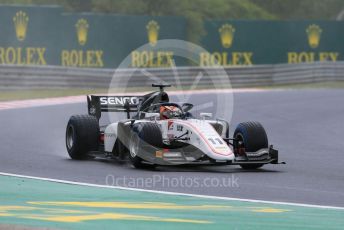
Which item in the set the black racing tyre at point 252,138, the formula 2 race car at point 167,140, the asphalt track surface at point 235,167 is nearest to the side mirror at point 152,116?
the formula 2 race car at point 167,140

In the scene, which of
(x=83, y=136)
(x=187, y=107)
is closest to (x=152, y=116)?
(x=187, y=107)

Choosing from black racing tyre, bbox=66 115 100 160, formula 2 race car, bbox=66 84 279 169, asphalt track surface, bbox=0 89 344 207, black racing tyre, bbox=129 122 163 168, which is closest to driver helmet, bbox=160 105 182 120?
formula 2 race car, bbox=66 84 279 169

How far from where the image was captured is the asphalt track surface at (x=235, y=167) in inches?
461

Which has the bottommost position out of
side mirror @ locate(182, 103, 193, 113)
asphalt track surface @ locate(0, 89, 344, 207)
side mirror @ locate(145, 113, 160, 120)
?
asphalt track surface @ locate(0, 89, 344, 207)

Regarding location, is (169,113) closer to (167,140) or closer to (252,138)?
(167,140)

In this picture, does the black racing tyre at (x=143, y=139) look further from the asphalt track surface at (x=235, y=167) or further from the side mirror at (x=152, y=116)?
the side mirror at (x=152, y=116)

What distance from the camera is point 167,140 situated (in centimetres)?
1400

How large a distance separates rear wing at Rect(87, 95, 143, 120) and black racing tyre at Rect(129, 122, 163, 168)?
2.03 meters

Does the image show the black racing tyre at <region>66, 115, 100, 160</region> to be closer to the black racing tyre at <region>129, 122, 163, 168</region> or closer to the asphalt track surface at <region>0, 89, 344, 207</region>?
the asphalt track surface at <region>0, 89, 344, 207</region>

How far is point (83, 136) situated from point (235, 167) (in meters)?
2.33

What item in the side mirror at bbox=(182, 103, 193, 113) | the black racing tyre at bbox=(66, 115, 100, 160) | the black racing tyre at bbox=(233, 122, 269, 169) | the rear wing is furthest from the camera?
the rear wing

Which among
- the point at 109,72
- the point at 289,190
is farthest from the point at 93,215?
the point at 109,72

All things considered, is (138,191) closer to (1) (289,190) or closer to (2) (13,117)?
(1) (289,190)

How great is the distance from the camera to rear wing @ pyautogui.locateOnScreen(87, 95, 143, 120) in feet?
51.9
